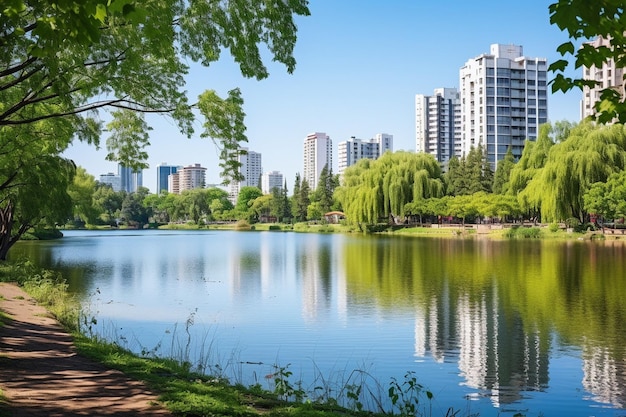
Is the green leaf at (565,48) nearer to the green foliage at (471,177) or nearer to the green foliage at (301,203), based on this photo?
the green foliage at (471,177)

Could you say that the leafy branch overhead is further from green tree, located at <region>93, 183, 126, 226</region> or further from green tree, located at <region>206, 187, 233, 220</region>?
green tree, located at <region>206, 187, 233, 220</region>

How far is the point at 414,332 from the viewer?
38.8 feet

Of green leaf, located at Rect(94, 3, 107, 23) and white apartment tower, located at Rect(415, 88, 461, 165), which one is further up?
white apartment tower, located at Rect(415, 88, 461, 165)

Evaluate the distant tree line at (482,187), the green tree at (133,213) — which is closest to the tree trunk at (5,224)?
the distant tree line at (482,187)

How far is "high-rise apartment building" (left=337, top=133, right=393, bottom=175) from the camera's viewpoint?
172m

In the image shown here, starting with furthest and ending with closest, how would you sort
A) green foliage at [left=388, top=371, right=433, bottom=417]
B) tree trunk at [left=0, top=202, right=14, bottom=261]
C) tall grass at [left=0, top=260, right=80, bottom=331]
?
tree trunk at [left=0, top=202, right=14, bottom=261] → tall grass at [left=0, top=260, right=80, bottom=331] → green foliage at [left=388, top=371, right=433, bottom=417]

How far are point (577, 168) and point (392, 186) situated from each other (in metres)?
18.2

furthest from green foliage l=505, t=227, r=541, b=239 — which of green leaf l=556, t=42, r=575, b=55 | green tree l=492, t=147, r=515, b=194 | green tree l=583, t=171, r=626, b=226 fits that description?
Answer: green leaf l=556, t=42, r=575, b=55

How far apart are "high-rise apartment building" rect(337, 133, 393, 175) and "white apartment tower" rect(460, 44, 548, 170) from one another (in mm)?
69153

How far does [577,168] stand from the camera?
124 feet

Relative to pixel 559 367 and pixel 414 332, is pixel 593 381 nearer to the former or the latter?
pixel 559 367

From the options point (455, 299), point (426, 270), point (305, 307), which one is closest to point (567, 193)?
point (426, 270)

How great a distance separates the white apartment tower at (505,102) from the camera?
333ft

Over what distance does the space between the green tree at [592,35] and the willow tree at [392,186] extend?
49.2 m
